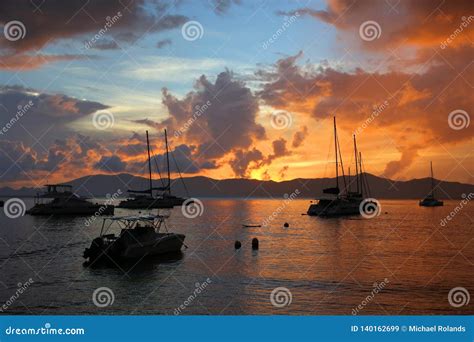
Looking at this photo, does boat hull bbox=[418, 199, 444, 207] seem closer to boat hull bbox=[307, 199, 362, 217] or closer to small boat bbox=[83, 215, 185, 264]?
boat hull bbox=[307, 199, 362, 217]

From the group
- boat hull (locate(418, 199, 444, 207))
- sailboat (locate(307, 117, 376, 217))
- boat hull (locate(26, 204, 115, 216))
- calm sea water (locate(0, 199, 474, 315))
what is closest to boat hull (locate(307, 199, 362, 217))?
sailboat (locate(307, 117, 376, 217))

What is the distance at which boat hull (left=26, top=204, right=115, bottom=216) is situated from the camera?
11019 cm

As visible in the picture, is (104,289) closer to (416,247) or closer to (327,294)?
(327,294)

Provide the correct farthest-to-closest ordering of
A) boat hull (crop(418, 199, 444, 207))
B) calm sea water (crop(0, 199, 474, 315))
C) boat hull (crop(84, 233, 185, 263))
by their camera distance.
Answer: boat hull (crop(418, 199, 444, 207)) → boat hull (crop(84, 233, 185, 263)) → calm sea water (crop(0, 199, 474, 315))

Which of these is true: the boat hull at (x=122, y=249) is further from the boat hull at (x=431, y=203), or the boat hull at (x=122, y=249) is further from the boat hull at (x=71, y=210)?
the boat hull at (x=431, y=203)

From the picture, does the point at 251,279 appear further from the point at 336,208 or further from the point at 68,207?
the point at 68,207

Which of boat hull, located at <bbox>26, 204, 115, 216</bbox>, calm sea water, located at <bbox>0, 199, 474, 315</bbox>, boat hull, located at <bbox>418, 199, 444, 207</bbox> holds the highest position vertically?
boat hull, located at <bbox>418, 199, 444, 207</bbox>

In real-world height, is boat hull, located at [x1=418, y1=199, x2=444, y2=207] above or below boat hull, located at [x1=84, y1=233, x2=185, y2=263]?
above

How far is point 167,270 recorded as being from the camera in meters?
36.1

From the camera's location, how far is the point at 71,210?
362 feet

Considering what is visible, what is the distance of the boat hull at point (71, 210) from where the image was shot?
362 feet

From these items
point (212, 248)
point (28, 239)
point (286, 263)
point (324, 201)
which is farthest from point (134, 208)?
point (286, 263)

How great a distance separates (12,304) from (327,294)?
18.3 meters

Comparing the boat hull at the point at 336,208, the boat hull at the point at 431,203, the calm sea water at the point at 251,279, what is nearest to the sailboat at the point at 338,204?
the boat hull at the point at 336,208
